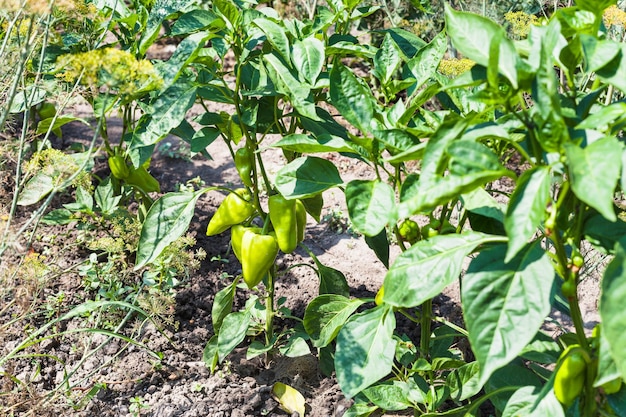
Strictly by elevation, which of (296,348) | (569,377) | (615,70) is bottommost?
(296,348)

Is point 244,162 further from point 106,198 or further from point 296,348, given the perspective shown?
point 106,198

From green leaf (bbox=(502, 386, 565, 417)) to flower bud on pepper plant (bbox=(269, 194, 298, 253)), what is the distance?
0.68m

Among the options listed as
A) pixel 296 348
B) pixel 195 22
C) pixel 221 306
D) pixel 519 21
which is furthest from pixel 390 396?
pixel 519 21

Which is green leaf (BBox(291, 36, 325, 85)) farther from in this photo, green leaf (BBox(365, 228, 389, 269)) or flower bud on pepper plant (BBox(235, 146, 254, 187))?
green leaf (BBox(365, 228, 389, 269))

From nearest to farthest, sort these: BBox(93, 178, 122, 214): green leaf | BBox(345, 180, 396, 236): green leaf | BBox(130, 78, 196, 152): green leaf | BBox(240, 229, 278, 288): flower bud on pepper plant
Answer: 1. BBox(345, 180, 396, 236): green leaf
2. BBox(130, 78, 196, 152): green leaf
3. BBox(240, 229, 278, 288): flower bud on pepper plant
4. BBox(93, 178, 122, 214): green leaf

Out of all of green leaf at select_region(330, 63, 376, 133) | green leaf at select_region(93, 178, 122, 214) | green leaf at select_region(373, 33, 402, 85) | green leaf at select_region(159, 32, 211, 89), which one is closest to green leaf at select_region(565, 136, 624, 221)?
green leaf at select_region(330, 63, 376, 133)

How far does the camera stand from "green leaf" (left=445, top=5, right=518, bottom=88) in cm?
106

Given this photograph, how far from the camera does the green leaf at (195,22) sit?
156cm

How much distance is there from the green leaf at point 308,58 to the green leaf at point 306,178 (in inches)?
7.4

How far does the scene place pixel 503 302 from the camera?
1.04 metres

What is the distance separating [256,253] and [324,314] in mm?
230

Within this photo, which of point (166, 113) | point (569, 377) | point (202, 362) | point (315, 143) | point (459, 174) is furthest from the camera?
point (202, 362)

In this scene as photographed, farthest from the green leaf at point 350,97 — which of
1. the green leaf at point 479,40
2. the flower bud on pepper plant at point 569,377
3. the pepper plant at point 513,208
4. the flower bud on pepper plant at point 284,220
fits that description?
the flower bud on pepper plant at point 569,377

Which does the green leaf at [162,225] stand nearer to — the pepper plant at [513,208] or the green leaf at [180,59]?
the green leaf at [180,59]
